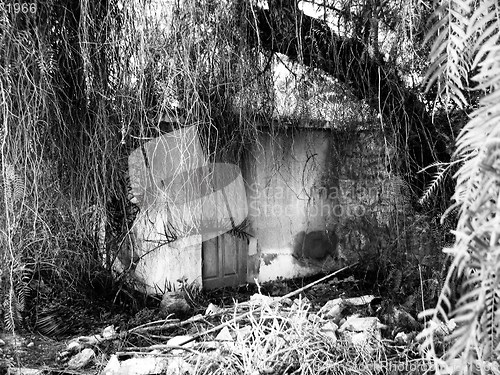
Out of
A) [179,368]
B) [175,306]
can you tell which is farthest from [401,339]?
[175,306]

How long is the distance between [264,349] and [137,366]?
2.44ft

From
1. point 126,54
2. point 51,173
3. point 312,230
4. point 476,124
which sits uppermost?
point 126,54

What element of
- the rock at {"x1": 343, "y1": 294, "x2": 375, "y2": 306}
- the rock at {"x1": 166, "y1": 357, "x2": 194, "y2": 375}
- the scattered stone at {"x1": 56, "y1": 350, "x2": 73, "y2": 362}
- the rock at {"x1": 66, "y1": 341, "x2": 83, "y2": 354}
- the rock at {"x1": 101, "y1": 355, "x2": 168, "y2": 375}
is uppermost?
the rock at {"x1": 166, "y1": 357, "x2": 194, "y2": 375}

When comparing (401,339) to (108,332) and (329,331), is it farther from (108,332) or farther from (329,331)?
(108,332)

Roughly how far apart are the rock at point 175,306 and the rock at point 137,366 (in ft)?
3.78

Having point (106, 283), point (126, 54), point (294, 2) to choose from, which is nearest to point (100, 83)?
point (126, 54)

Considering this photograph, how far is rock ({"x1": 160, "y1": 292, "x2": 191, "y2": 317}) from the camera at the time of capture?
3893 mm

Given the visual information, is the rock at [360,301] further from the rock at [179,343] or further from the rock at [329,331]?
the rock at [179,343]

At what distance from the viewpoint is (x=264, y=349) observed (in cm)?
Result: 251

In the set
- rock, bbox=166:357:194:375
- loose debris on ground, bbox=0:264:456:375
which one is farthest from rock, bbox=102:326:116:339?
rock, bbox=166:357:194:375

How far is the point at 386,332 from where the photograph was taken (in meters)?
3.05

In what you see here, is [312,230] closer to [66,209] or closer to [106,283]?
[106,283]

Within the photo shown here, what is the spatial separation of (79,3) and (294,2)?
1230 millimetres

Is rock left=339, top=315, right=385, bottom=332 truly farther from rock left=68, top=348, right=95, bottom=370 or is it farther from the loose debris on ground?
rock left=68, top=348, right=95, bottom=370
